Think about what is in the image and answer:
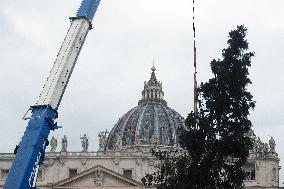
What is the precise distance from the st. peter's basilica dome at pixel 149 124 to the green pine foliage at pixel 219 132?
68.9 m

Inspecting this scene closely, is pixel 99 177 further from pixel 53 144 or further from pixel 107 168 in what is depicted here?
pixel 53 144

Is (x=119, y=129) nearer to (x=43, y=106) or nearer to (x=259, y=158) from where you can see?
(x=259, y=158)

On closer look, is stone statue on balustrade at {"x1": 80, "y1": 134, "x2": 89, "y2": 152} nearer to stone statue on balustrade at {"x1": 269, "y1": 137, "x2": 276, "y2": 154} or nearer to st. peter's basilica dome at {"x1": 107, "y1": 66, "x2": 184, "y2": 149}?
st. peter's basilica dome at {"x1": 107, "y1": 66, "x2": 184, "y2": 149}

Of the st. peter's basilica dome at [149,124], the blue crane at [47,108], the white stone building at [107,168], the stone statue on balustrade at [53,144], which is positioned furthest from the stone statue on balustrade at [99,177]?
the blue crane at [47,108]

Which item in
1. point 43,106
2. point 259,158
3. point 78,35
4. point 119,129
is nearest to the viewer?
point 43,106

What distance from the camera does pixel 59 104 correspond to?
100 ft

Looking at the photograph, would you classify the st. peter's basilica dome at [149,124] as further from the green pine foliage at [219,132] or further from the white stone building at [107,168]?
the green pine foliage at [219,132]

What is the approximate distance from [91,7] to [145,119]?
9255 cm

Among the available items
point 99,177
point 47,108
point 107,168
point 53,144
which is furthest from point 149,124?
point 47,108

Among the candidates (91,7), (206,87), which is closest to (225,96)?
(206,87)

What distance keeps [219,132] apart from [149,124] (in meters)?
83.0

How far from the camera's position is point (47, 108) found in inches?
1166

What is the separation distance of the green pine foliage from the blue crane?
12.1m

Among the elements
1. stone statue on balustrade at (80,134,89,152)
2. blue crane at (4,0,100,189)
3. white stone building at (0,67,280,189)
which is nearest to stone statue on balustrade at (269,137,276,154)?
white stone building at (0,67,280,189)
